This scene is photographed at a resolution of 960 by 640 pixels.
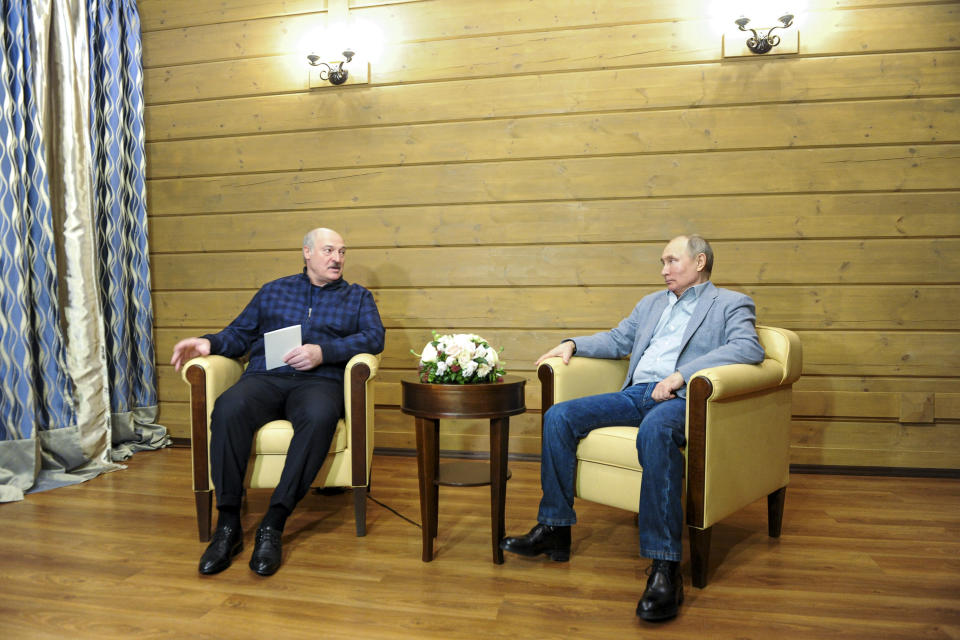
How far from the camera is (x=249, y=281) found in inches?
161

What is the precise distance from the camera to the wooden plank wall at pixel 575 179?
3439 millimetres

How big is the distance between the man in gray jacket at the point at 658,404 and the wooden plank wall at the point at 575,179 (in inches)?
38.2

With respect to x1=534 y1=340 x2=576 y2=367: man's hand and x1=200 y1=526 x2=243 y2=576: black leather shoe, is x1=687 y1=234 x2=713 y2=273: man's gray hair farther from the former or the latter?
x1=200 y1=526 x2=243 y2=576: black leather shoe

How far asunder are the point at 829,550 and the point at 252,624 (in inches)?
74.1

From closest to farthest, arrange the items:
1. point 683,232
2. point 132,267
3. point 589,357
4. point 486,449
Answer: point 589,357
point 683,232
point 486,449
point 132,267

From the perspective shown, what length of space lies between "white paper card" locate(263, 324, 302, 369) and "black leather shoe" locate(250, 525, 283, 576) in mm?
633

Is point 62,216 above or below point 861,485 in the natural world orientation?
above

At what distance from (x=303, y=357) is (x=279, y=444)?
342mm

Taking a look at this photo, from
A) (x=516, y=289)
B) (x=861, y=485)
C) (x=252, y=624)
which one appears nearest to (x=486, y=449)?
(x=516, y=289)

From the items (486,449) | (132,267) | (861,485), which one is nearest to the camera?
(861,485)

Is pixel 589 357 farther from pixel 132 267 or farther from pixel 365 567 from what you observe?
pixel 132 267

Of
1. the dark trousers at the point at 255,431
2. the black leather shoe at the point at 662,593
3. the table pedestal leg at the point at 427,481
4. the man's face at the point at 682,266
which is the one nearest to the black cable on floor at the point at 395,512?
the table pedestal leg at the point at 427,481

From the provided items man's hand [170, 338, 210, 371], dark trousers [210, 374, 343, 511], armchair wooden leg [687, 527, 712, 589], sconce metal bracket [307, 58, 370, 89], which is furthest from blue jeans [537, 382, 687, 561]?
sconce metal bracket [307, 58, 370, 89]

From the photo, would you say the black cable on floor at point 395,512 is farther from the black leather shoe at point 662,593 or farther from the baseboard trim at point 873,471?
the baseboard trim at point 873,471
